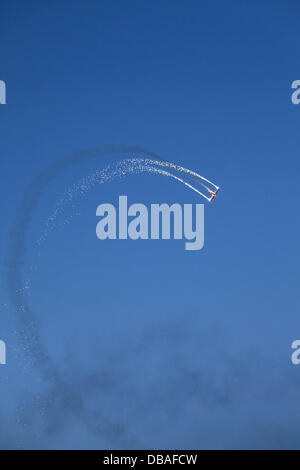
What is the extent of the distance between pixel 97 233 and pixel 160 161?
6.71ft

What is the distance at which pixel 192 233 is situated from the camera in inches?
594

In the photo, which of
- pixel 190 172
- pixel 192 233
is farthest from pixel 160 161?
pixel 192 233
